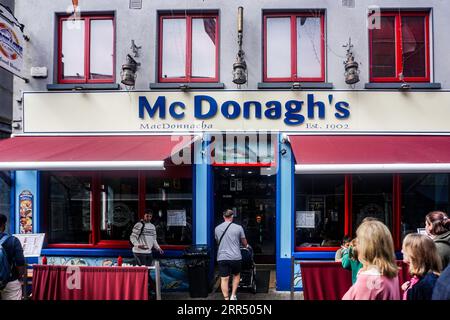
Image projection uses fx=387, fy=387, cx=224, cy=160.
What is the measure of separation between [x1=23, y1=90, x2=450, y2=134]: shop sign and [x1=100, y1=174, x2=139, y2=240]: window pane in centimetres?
115

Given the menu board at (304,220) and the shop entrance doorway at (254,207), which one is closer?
the menu board at (304,220)

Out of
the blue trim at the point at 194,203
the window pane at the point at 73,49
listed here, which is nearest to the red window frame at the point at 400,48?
the blue trim at the point at 194,203

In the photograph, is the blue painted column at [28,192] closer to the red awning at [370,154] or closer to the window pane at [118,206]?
the window pane at [118,206]

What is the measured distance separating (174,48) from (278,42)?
7.58 feet

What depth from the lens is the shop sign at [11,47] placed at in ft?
24.5

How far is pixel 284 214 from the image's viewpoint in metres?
8.09

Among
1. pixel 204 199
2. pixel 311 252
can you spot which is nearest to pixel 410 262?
pixel 311 252

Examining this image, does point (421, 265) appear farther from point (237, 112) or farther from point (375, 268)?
point (237, 112)

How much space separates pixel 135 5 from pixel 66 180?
4174 millimetres

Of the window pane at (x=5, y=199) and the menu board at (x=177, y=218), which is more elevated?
the window pane at (x=5, y=199)

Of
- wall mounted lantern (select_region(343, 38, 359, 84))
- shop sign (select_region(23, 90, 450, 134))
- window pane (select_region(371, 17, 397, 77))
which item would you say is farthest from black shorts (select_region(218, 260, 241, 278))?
window pane (select_region(371, 17, 397, 77))

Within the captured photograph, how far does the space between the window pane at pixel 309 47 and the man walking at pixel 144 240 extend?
454 centimetres

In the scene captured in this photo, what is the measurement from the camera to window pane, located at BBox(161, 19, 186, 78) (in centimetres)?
858

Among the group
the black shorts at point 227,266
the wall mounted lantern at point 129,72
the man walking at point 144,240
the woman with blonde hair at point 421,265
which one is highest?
the wall mounted lantern at point 129,72
